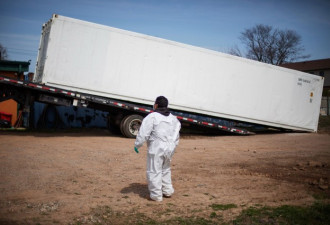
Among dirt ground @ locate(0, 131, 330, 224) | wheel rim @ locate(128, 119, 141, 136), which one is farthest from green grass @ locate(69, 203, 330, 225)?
wheel rim @ locate(128, 119, 141, 136)

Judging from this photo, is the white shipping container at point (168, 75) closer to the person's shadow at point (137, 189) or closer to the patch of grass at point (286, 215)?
the person's shadow at point (137, 189)

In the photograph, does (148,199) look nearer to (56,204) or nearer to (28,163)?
(56,204)

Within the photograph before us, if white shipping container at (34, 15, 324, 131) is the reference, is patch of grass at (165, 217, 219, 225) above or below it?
below

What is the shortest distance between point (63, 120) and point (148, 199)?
11.3 m

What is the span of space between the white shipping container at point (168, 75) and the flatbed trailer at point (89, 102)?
31 centimetres

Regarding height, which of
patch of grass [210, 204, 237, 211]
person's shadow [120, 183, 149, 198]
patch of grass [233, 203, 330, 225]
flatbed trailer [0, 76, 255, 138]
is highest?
flatbed trailer [0, 76, 255, 138]

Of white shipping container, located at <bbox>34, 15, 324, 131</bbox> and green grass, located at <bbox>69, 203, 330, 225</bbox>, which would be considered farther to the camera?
white shipping container, located at <bbox>34, 15, 324, 131</bbox>

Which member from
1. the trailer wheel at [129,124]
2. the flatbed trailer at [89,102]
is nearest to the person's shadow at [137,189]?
the flatbed trailer at [89,102]

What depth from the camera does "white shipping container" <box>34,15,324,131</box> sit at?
456 inches

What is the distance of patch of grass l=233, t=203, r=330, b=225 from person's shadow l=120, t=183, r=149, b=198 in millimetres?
1785

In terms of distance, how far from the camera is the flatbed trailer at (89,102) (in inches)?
447

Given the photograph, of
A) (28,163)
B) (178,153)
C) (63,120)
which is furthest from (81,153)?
(63,120)

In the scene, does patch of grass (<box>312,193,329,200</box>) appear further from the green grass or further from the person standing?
the person standing

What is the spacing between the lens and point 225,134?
52.6 feet
